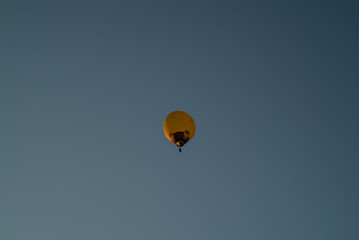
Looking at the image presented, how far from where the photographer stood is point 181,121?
13891 mm

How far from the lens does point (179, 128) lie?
13781mm

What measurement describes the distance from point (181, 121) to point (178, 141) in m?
1.16

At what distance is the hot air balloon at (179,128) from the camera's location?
13.8 meters

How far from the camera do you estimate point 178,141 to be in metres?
14.0

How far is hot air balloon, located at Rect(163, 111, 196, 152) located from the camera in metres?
13.8

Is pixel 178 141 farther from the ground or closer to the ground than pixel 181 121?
closer to the ground
